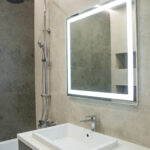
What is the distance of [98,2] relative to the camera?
4.98 feet

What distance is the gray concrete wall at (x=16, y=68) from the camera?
234cm

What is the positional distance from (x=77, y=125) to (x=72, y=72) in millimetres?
559

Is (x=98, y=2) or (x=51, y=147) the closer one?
(x=51, y=147)

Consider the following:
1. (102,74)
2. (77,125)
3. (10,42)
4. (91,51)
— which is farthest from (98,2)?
(10,42)

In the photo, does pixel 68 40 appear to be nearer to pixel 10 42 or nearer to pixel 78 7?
pixel 78 7

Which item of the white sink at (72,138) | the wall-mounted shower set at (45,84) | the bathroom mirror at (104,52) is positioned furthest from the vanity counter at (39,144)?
the wall-mounted shower set at (45,84)

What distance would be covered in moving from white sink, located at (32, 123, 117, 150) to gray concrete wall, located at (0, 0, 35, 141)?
1.00m

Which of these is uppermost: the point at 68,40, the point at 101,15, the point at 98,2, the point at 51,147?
the point at 98,2

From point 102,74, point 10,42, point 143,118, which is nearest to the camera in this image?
point 143,118

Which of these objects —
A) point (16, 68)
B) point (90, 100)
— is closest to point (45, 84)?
point (16, 68)

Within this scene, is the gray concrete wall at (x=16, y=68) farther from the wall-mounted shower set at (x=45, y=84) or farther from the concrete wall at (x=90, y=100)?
the wall-mounted shower set at (x=45, y=84)

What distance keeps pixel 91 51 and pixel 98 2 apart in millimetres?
443

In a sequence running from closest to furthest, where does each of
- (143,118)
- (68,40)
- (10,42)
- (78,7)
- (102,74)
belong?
(143,118), (102,74), (78,7), (68,40), (10,42)

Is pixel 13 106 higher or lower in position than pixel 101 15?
lower
